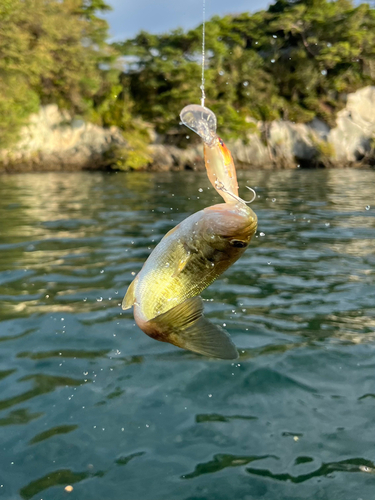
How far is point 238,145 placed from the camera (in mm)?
35656

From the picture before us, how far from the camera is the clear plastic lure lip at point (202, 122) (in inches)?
86.0

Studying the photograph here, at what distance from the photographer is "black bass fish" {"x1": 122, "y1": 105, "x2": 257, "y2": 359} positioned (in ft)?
6.84

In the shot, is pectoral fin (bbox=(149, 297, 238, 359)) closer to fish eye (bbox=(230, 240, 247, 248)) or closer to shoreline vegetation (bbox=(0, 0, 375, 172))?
fish eye (bbox=(230, 240, 247, 248))

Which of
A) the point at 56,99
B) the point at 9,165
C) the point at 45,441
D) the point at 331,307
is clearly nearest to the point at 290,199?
the point at 331,307

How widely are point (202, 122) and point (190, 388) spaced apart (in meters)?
2.52

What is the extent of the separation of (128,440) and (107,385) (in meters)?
0.76

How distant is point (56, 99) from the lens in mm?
33969

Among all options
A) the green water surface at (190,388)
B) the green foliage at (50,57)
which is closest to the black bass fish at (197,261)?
the green water surface at (190,388)

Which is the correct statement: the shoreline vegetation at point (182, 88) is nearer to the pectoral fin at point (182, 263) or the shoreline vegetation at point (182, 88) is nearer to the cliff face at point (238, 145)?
the cliff face at point (238, 145)

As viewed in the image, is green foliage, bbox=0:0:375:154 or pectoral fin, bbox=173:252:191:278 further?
green foliage, bbox=0:0:375:154

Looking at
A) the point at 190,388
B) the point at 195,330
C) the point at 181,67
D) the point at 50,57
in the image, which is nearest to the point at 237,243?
the point at 195,330

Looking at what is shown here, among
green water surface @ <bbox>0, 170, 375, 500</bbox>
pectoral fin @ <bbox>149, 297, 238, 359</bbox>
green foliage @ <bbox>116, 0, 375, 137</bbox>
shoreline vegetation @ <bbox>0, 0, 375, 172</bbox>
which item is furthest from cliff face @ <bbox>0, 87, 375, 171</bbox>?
pectoral fin @ <bbox>149, 297, 238, 359</bbox>

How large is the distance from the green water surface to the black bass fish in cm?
122

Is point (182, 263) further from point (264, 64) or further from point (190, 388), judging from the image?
point (264, 64)
